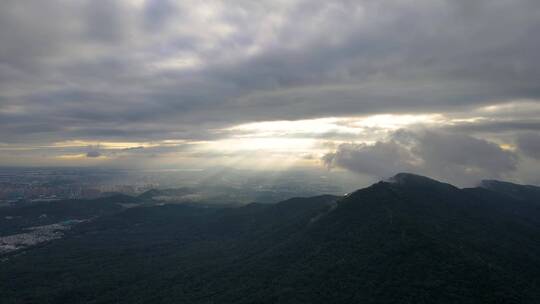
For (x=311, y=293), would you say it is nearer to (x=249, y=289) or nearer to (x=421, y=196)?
(x=249, y=289)

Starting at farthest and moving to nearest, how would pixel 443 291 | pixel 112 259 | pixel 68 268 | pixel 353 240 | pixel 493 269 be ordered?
pixel 112 259 < pixel 68 268 < pixel 353 240 < pixel 493 269 < pixel 443 291

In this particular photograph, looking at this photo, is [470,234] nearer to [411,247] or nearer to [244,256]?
[411,247]

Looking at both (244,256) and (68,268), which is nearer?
(244,256)

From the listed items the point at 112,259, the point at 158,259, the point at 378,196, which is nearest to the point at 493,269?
the point at 378,196

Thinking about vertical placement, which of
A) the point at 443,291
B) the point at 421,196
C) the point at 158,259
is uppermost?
the point at 421,196

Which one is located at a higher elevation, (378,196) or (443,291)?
(378,196)

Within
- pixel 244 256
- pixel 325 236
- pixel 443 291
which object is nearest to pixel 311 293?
pixel 443 291

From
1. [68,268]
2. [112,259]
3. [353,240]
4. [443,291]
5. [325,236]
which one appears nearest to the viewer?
[443,291]
